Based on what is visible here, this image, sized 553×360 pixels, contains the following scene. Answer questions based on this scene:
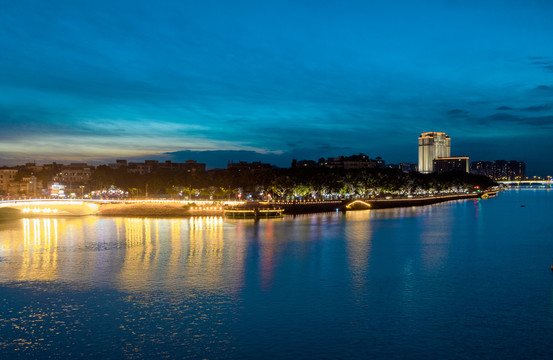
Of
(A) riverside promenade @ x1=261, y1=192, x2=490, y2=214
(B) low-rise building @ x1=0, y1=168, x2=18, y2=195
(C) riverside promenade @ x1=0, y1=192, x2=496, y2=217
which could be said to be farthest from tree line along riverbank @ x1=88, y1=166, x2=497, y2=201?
(B) low-rise building @ x1=0, y1=168, x2=18, y2=195

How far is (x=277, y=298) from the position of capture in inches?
929

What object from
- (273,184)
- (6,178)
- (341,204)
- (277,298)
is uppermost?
(6,178)

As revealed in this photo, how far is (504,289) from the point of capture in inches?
994

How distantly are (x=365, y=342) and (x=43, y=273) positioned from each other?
20514 mm

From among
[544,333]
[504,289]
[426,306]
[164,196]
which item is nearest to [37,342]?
[426,306]

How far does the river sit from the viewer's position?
57.7 feet

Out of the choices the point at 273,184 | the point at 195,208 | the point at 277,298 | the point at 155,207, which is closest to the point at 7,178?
the point at 155,207

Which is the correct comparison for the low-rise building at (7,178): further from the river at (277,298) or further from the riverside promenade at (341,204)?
the river at (277,298)

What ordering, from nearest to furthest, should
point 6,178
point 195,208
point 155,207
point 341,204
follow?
1. point 195,208
2. point 155,207
3. point 341,204
4. point 6,178

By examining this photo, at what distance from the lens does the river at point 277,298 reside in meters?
17.6

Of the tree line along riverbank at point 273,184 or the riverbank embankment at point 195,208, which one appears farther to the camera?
the tree line along riverbank at point 273,184

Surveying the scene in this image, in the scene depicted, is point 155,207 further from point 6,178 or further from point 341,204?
point 6,178

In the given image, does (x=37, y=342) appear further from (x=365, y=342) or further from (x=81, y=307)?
(x=365, y=342)

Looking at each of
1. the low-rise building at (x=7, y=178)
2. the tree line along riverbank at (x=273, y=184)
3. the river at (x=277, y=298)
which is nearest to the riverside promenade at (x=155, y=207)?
the tree line along riverbank at (x=273, y=184)
